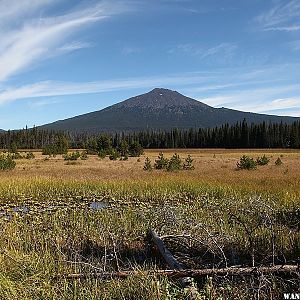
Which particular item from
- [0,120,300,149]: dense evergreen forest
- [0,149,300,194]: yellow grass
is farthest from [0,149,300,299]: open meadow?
[0,120,300,149]: dense evergreen forest

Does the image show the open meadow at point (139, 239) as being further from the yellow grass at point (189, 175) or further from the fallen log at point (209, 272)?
the yellow grass at point (189, 175)

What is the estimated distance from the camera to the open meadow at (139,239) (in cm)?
537

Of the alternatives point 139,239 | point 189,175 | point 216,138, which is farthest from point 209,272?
point 216,138

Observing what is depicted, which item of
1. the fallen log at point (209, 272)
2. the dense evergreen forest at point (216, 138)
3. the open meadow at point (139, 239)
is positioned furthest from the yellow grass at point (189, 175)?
the dense evergreen forest at point (216, 138)

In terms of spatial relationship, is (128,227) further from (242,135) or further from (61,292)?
(242,135)

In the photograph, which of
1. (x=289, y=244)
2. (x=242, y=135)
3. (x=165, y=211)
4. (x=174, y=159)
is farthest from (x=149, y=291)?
(x=242, y=135)

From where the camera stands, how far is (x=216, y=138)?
110m

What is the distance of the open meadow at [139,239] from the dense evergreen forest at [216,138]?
76.9 metres

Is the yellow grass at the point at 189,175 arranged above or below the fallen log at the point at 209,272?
below

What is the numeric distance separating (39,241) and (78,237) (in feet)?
3.28

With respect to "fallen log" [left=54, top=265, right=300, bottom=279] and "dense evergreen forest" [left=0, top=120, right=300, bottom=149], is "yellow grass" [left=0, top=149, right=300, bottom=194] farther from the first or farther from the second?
"dense evergreen forest" [left=0, top=120, right=300, bottom=149]

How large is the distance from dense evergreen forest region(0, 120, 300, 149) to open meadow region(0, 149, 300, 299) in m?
76.9

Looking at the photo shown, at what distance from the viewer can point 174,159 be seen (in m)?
32.4

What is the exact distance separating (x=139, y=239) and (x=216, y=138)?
103 metres
